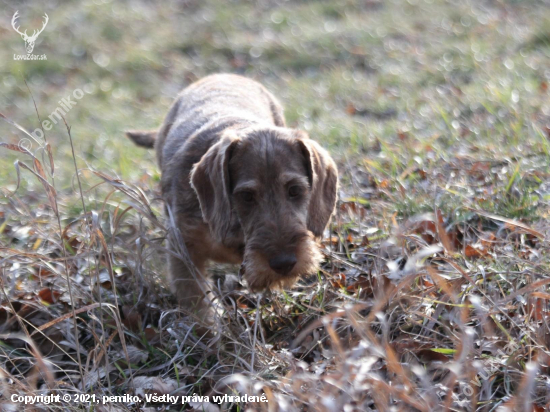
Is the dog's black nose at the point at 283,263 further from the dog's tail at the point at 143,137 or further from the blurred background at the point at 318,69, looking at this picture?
the dog's tail at the point at 143,137

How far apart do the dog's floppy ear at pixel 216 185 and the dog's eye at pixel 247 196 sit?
0.27 feet

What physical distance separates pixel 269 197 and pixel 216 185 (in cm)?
33

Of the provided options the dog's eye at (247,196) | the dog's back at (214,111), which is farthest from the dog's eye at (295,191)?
the dog's back at (214,111)

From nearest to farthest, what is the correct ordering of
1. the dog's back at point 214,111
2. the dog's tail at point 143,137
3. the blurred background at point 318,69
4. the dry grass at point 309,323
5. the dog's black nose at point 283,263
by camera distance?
the dry grass at point 309,323 → the dog's black nose at point 283,263 → the dog's back at point 214,111 → the dog's tail at point 143,137 → the blurred background at point 318,69

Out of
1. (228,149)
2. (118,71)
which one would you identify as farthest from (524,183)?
(118,71)

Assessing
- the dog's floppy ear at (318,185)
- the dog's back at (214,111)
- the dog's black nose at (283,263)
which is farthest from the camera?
the dog's back at (214,111)

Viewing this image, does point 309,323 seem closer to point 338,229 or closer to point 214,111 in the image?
point 338,229

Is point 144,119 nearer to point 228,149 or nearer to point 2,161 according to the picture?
point 2,161

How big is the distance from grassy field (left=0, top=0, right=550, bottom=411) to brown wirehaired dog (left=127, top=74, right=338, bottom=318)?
227 millimetres

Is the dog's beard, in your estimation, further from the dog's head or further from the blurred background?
the blurred background

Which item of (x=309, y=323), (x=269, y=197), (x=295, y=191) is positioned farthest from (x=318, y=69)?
(x=309, y=323)

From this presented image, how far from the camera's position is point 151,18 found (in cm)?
1345

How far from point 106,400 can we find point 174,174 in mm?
1688

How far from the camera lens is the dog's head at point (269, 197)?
3283mm
